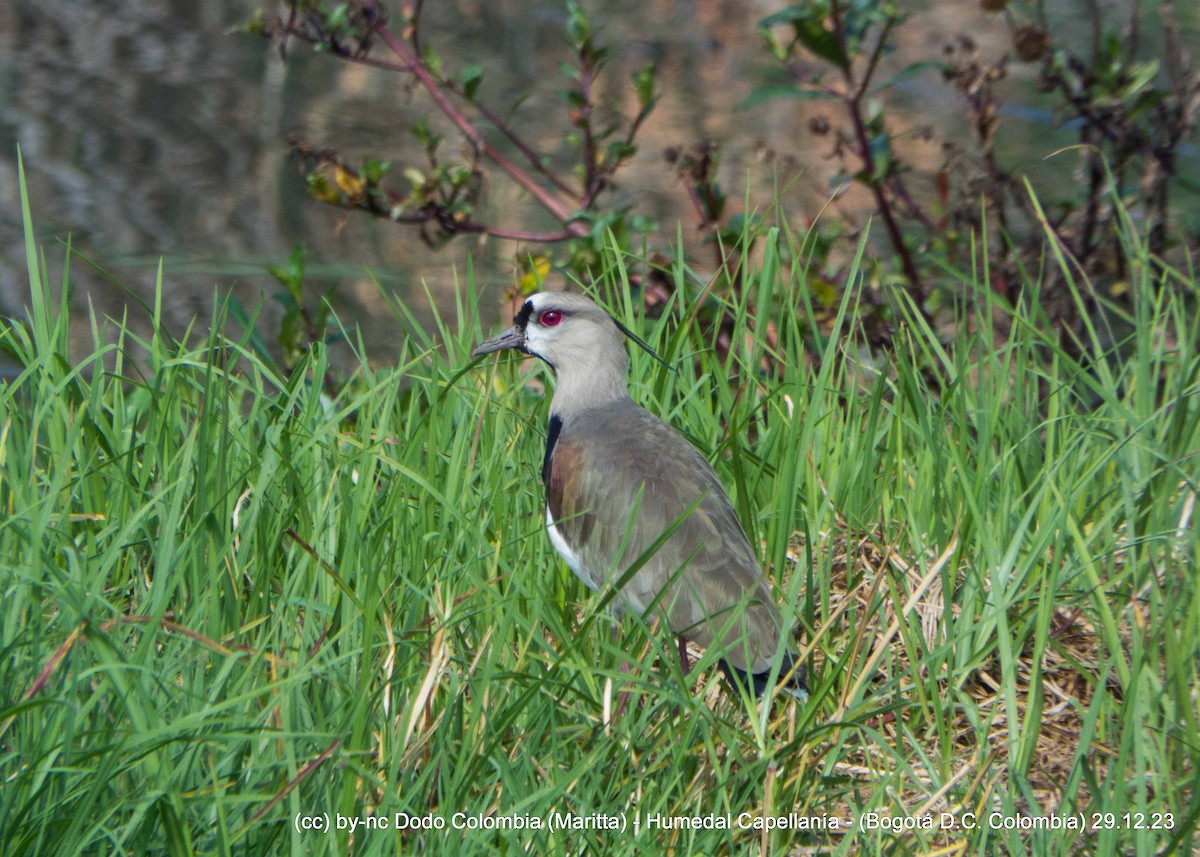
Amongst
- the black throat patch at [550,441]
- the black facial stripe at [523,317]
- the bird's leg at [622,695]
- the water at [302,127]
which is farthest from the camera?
the water at [302,127]

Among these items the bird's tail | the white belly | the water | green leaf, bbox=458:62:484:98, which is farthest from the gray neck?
the water

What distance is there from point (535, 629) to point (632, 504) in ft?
2.40

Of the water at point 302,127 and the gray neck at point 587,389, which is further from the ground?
the gray neck at point 587,389

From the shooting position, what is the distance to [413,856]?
2.32 meters

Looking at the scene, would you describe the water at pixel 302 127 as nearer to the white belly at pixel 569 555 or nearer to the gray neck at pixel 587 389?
the gray neck at pixel 587 389

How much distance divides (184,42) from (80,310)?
278 inches

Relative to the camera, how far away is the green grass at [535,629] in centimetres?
237

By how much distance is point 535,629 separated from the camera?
284 cm

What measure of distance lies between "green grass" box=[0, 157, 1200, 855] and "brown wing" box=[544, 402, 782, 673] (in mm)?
102

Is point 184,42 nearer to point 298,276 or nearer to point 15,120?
point 15,120

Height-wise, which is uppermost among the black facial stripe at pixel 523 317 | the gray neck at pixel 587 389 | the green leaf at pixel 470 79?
the green leaf at pixel 470 79

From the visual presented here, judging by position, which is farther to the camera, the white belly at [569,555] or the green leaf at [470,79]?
the green leaf at [470,79]

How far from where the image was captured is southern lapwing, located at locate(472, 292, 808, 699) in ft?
10.0

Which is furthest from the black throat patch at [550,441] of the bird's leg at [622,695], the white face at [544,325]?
the bird's leg at [622,695]
